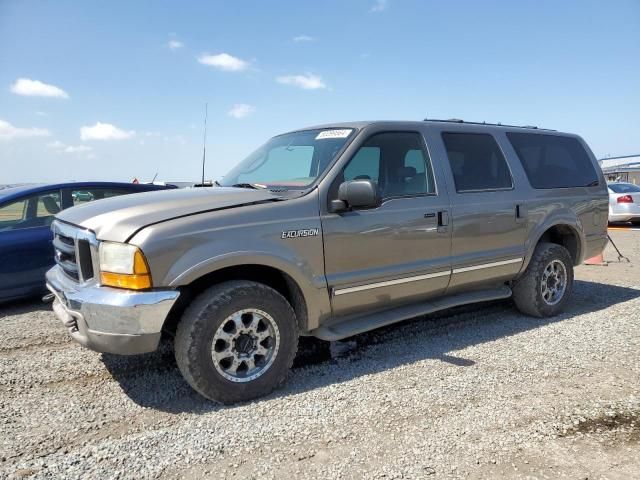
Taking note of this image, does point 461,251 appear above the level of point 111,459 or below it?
above

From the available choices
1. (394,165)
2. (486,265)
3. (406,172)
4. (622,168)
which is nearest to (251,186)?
(394,165)

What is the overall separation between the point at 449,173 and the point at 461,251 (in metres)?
0.72

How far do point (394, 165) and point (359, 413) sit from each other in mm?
2061

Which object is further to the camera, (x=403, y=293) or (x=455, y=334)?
(x=455, y=334)

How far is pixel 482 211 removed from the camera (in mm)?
4355

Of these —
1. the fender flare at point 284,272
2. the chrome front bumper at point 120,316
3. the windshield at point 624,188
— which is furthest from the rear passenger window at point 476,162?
the windshield at point 624,188

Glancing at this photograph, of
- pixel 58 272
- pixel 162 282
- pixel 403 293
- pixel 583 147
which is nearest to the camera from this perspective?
pixel 162 282

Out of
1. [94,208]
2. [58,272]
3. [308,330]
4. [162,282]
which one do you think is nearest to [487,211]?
[308,330]

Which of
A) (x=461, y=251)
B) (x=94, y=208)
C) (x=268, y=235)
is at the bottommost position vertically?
(x=461, y=251)

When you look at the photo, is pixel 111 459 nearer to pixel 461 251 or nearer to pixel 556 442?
pixel 556 442

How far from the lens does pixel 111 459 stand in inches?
98.1

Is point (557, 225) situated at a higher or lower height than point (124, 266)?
lower

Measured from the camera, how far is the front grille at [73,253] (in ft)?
10.1

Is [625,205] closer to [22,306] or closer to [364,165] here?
[364,165]
